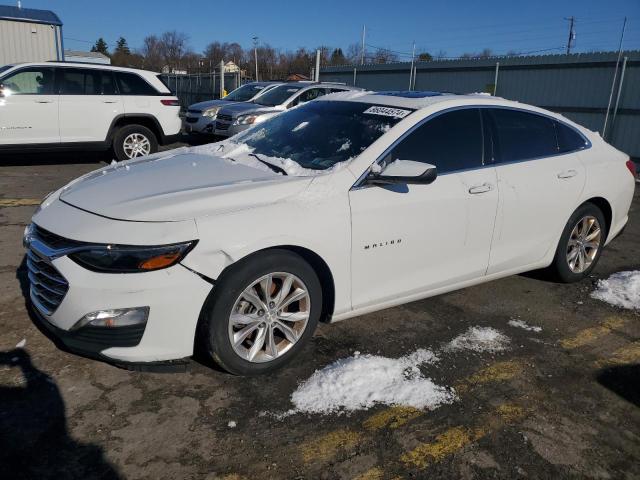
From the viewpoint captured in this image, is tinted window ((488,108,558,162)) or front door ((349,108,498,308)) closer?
front door ((349,108,498,308))

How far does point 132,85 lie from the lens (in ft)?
31.8

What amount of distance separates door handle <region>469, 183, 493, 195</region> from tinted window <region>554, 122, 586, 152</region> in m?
1.05

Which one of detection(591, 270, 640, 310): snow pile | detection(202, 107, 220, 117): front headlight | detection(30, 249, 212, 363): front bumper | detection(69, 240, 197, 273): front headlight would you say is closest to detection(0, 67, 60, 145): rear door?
detection(202, 107, 220, 117): front headlight

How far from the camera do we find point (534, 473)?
2.43 m

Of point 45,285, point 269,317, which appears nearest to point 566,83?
point 269,317

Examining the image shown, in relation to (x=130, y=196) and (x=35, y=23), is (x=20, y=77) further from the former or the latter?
(x=35, y=23)

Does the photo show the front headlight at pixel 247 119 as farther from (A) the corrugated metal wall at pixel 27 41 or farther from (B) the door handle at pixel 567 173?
(A) the corrugated metal wall at pixel 27 41

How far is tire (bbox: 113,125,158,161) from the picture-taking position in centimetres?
969

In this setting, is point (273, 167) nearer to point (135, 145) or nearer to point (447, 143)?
point (447, 143)

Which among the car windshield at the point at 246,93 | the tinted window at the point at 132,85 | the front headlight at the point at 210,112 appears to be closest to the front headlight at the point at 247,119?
the front headlight at the point at 210,112

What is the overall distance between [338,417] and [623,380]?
1.84 m

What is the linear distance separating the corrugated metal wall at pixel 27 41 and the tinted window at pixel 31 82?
1132 cm

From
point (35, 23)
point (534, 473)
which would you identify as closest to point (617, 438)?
point (534, 473)

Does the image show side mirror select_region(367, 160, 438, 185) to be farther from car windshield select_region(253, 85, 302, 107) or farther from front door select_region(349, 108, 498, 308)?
car windshield select_region(253, 85, 302, 107)
